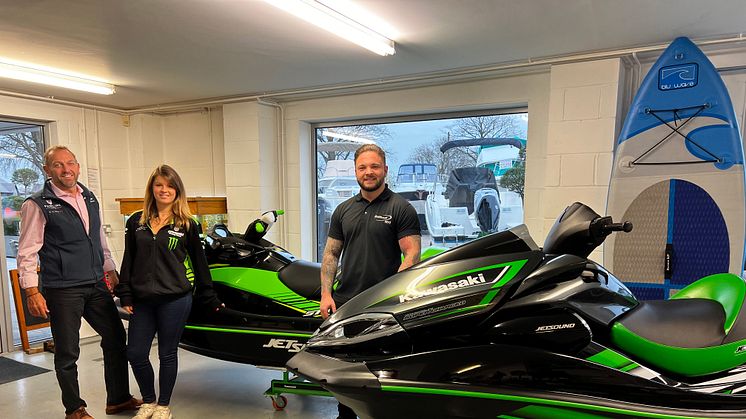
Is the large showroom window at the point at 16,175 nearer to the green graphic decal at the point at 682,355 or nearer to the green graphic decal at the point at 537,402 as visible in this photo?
the green graphic decal at the point at 537,402

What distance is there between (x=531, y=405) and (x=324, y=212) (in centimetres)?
410

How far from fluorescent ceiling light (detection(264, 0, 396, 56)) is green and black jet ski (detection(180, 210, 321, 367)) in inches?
53.1

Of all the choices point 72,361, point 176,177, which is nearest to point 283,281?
point 176,177

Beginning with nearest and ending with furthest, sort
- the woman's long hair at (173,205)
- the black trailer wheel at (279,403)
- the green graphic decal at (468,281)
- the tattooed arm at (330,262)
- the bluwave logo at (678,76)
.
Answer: the green graphic decal at (468,281) → the tattooed arm at (330,262) → the woman's long hair at (173,205) → the black trailer wheel at (279,403) → the bluwave logo at (678,76)

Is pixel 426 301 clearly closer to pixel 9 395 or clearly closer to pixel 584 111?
pixel 584 111

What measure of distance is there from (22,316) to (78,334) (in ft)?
7.58

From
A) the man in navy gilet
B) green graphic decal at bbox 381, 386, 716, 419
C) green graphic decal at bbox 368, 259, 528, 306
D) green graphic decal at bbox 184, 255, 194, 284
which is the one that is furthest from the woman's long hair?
green graphic decal at bbox 381, 386, 716, 419

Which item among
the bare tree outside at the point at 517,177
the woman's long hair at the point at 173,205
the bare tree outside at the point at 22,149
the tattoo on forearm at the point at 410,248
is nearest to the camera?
the tattoo on forearm at the point at 410,248

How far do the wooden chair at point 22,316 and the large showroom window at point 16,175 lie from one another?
0.37ft

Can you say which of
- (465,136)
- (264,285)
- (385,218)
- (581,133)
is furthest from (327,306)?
(465,136)

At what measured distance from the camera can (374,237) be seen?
2.14 meters

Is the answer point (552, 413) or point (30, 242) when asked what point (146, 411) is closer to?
point (30, 242)

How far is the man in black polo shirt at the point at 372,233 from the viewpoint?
209 centimetres

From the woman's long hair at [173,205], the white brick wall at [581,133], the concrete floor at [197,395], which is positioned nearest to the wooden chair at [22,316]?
the concrete floor at [197,395]
